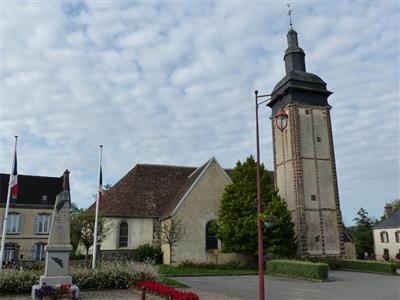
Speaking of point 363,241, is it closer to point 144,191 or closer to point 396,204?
point 396,204

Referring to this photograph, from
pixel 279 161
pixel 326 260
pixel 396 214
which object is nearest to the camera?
pixel 326 260

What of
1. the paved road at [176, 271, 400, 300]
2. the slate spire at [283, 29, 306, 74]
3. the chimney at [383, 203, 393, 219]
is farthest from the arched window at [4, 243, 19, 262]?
the chimney at [383, 203, 393, 219]

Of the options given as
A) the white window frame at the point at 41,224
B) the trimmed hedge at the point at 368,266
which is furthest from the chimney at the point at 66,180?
the trimmed hedge at the point at 368,266

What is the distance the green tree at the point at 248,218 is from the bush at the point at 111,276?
36.7 ft

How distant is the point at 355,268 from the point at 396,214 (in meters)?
28.5

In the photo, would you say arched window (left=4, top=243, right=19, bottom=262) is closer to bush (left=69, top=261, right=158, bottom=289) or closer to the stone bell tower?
bush (left=69, top=261, right=158, bottom=289)

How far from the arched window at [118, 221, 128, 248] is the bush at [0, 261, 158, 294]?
41.2 feet

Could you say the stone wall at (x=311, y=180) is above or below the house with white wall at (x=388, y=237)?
above

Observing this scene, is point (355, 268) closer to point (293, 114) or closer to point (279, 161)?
point (279, 161)

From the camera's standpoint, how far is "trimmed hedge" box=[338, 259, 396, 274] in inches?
978

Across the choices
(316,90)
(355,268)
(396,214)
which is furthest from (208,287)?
(396,214)

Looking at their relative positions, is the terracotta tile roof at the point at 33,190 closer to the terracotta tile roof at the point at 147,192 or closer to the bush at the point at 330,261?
the terracotta tile roof at the point at 147,192

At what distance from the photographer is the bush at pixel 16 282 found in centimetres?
1415

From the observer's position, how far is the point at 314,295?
15.1 m
